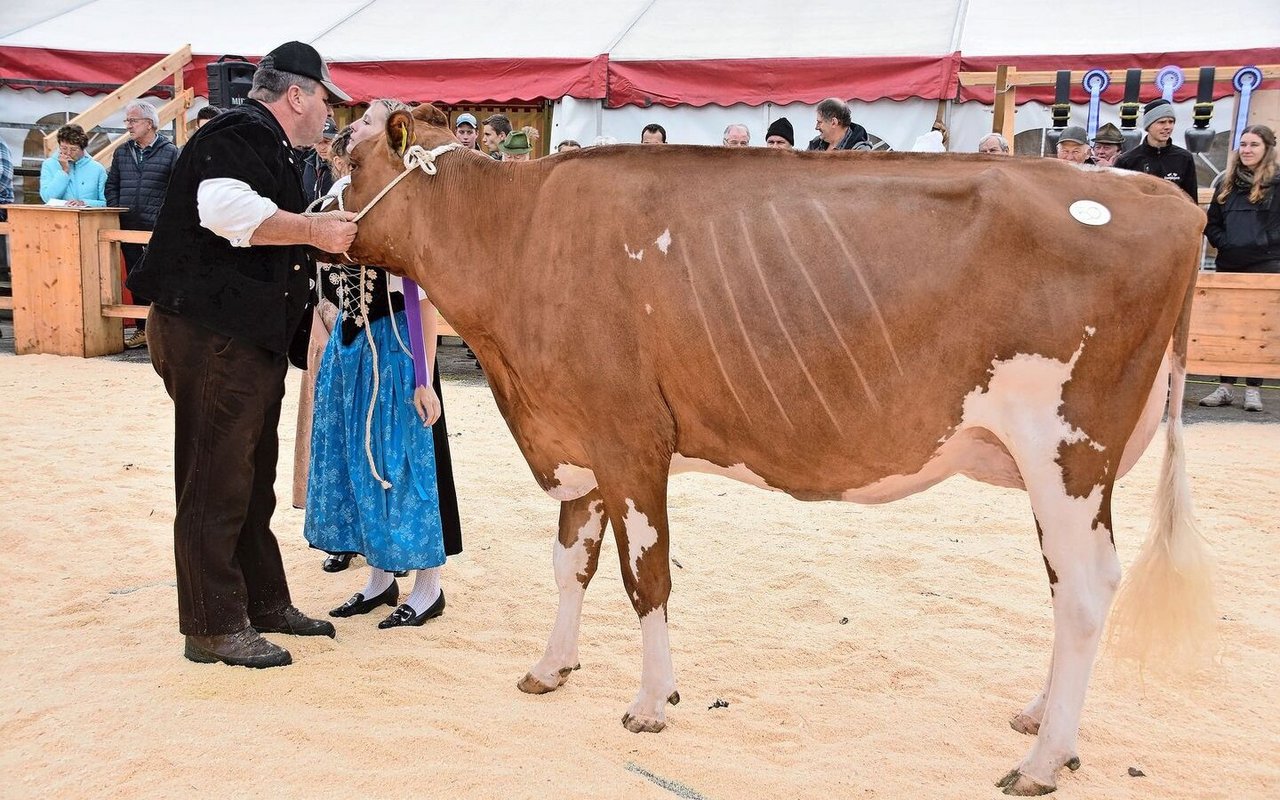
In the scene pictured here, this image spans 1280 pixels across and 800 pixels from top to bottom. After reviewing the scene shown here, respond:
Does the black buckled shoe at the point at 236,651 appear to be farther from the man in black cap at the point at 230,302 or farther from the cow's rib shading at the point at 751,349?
the cow's rib shading at the point at 751,349

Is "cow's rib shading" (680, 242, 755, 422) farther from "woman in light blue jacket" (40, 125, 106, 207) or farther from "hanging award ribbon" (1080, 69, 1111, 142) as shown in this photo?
"woman in light blue jacket" (40, 125, 106, 207)

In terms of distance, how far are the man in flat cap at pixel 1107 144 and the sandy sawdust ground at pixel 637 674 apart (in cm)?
363

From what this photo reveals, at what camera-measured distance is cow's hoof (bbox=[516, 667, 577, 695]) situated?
12.9 feet

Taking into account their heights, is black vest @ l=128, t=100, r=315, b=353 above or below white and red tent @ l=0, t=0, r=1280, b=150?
below

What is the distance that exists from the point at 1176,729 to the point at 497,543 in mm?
3318

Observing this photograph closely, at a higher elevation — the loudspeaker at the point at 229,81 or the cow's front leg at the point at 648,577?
the loudspeaker at the point at 229,81

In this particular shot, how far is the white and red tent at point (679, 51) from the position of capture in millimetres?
11234

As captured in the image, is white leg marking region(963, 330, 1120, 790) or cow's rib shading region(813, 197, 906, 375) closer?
white leg marking region(963, 330, 1120, 790)

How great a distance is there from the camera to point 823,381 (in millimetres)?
3361

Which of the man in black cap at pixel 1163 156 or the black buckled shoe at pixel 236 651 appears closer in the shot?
the black buckled shoe at pixel 236 651

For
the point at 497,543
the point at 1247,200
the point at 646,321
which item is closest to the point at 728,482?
the point at 497,543

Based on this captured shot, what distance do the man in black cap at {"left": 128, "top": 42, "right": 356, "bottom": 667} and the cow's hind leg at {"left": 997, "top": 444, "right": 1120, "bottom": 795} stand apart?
251 centimetres

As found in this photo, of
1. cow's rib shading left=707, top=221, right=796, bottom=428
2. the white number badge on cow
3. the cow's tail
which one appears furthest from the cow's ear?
the cow's tail

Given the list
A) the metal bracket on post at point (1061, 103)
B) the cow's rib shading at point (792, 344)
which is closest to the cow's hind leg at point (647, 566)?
the cow's rib shading at point (792, 344)
